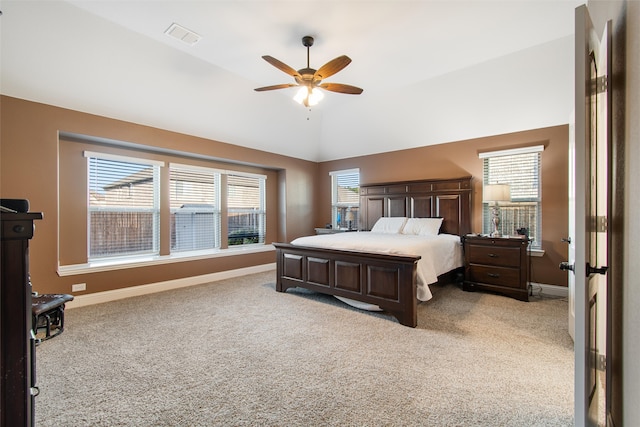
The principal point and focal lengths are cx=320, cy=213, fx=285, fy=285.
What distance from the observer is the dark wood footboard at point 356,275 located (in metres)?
3.01

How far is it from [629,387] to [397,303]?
200 cm

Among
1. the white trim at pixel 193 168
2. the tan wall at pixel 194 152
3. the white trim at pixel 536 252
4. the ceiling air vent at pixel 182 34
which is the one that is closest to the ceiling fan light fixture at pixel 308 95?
the ceiling air vent at pixel 182 34

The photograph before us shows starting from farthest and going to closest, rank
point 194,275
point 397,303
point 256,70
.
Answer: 1. point 194,275
2. point 256,70
3. point 397,303

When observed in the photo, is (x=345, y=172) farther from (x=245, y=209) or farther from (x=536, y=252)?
(x=536, y=252)

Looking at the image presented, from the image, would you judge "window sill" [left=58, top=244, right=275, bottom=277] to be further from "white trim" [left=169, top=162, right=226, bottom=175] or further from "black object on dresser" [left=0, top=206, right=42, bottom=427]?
"black object on dresser" [left=0, top=206, right=42, bottom=427]

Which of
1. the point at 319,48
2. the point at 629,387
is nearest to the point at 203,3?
the point at 319,48

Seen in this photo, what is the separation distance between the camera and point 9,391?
0.93m

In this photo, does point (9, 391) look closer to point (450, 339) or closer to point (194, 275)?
point (450, 339)

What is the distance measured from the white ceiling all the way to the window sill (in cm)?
203

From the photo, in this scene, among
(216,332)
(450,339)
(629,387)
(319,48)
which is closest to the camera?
(629,387)

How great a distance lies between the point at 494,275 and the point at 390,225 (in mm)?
1808

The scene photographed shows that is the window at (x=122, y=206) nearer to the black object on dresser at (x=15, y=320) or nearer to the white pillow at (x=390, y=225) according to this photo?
the black object on dresser at (x=15, y=320)

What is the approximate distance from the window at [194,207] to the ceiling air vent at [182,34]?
2117mm

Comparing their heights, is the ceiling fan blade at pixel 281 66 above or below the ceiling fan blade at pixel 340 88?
above
